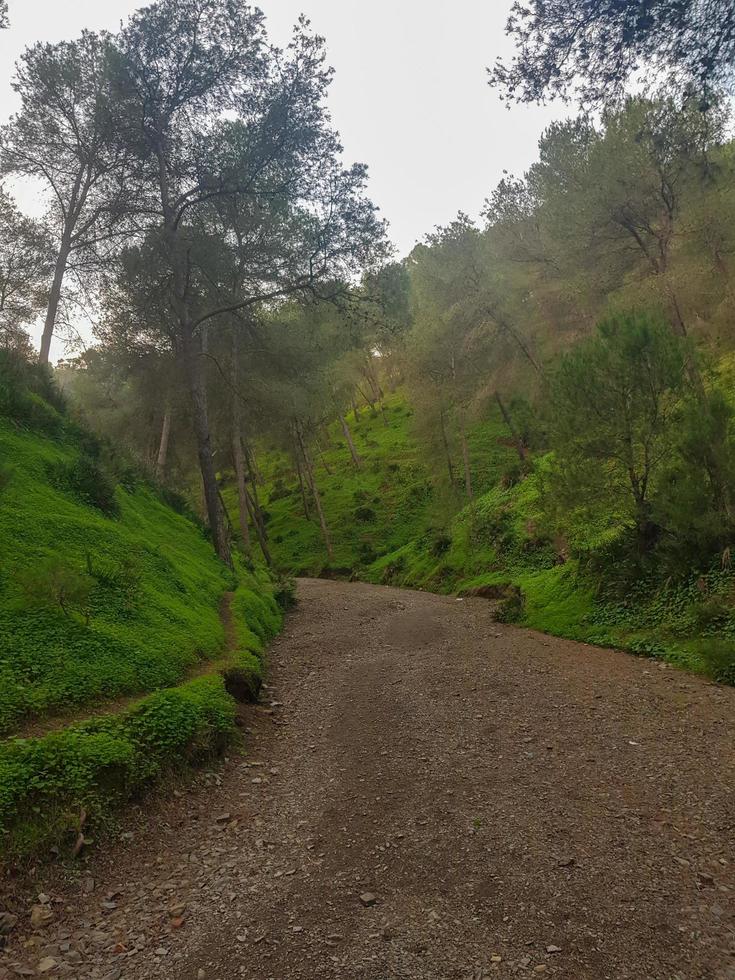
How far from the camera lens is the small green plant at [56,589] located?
760cm

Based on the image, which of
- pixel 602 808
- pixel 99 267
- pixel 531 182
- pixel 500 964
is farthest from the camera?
pixel 531 182

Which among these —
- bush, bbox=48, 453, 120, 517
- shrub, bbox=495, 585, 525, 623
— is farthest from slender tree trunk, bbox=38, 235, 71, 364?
shrub, bbox=495, 585, 525, 623

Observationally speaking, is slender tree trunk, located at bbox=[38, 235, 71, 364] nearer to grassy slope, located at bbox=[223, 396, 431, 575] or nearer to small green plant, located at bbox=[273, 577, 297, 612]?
small green plant, located at bbox=[273, 577, 297, 612]

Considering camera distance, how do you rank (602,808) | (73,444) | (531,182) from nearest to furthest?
(602,808), (73,444), (531,182)

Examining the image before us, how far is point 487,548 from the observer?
23.5 metres

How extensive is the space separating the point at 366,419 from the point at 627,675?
48.6 meters

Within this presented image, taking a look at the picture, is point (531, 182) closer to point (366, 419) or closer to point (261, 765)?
point (366, 419)

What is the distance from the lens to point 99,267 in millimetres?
17891

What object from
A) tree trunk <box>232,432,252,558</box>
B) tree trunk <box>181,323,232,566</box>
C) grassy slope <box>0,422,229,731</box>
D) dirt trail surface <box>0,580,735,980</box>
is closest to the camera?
dirt trail surface <box>0,580,735,980</box>

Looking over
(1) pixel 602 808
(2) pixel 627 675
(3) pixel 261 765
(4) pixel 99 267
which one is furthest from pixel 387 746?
(4) pixel 99 267

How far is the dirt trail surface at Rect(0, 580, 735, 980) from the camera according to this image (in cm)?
377

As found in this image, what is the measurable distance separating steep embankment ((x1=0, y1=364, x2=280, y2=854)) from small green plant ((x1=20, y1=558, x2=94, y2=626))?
17 millimetres

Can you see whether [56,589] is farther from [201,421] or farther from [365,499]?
[365,499]

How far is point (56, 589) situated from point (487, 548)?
18.3 meters
